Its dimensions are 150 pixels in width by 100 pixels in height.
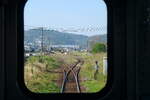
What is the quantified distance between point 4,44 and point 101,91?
834 millimetres

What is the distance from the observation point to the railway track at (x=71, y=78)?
2.42 meters

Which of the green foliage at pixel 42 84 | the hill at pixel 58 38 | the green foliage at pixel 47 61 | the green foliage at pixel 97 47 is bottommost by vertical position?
the green foliage at pixel 42 84

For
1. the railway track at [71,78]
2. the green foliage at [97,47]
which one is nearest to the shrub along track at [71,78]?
the railway track at [71,78]

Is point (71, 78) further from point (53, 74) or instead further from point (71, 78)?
point (53, 74)

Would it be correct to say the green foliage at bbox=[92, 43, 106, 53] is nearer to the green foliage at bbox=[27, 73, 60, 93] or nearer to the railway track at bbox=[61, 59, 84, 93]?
the railway track at bbox=[61, 59, 84, 93]

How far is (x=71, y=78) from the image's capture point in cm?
245

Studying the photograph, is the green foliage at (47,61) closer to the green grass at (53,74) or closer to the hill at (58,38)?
the green grass at (53,74)

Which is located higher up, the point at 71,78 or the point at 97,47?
the point at 97,47

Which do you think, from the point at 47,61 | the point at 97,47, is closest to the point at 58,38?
the point at 47,61

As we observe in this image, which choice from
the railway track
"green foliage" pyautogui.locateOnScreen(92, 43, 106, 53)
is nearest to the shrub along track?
the railway track

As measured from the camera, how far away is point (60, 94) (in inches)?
95.4

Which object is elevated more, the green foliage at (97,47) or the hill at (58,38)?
the hill at (58,38)

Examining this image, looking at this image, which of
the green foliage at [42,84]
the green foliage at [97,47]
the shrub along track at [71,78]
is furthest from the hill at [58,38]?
the green foliage at [42,84]

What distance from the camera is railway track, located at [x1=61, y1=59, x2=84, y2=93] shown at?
2.42 metres
